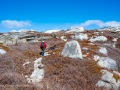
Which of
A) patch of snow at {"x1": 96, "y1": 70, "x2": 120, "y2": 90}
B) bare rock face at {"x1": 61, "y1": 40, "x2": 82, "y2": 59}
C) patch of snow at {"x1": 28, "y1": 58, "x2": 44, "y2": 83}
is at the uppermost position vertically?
bare rock face at {"x1": 61, "y1": 40, "x2": 82, "y2": 59}

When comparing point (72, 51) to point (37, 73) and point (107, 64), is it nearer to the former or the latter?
point (107, 64)

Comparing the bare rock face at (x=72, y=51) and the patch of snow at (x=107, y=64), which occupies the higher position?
the bare rock face at (x=72, y=51)

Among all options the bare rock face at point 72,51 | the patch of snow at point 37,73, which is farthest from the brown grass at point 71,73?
the bare rock face at point 72,51

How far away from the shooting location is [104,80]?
20.1 m

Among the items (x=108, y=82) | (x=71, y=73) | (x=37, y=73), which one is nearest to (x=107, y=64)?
(x=108, y=82)

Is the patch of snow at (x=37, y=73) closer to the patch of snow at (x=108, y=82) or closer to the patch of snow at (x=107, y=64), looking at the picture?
the patch of snow at (x=108, y=82)

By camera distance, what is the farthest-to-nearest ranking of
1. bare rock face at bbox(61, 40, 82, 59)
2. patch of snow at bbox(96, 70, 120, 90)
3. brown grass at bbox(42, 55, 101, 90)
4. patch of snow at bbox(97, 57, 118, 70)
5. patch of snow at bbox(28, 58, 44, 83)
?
bare rock face at bbox(61, 40, 82, 59), patch of snow at bbox(97, 57, 118, 70), patch of snow at bbox(96, 70, 120, 90), patch of snow at bbox(28, 58, 44, 83), brown grass at bbox(42, 55, 101, 90)

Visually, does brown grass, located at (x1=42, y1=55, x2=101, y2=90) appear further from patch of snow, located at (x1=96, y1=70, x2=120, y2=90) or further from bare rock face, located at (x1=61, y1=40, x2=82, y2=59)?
bare rock face, located at (x1=61, y1=40, x2=82, y2=59)

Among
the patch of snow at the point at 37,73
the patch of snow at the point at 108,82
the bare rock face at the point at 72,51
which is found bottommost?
the patch of snow at the point at 108,82

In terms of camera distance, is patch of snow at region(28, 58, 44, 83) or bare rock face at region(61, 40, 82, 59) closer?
patch of snow at region(28, 58, 44, 83)

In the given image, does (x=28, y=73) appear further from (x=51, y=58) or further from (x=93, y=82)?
(x=93, y=82)

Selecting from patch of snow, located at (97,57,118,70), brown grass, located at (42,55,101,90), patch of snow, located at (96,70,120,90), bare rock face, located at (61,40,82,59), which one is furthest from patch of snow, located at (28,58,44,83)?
patch of snow, located at (97,57,118,70)

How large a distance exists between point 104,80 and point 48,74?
6.37m

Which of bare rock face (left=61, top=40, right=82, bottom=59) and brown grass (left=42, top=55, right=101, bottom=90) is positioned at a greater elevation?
bare rock face (left=61, top=40, right=82, bottom=59)
